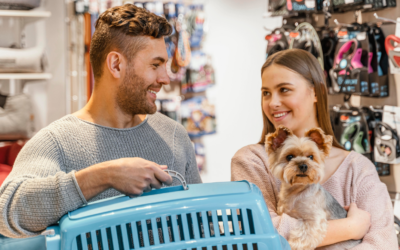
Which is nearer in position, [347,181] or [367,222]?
[367,222]

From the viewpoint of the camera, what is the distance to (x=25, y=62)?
3.57 meters

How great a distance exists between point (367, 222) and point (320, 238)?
0.18 meters

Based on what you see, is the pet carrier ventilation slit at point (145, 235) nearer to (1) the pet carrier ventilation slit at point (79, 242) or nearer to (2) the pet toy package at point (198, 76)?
(1) the pet carrier ventilation slit at point (79, 242)

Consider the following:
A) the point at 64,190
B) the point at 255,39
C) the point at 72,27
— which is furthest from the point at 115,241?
the point at 255,39

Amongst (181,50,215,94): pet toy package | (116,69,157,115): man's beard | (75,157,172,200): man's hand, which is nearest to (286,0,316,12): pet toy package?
(181,50,215,94): pet toy package

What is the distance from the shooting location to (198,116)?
417 centimetres

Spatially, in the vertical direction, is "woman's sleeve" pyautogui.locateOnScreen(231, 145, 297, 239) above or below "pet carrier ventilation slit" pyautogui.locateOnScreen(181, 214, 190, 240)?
below

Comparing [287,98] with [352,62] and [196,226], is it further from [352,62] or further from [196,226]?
[352,62]

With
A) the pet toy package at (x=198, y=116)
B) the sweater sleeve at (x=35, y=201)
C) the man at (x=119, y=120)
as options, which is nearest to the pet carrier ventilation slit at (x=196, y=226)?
the sweater sleeve at (x=35, y=201)

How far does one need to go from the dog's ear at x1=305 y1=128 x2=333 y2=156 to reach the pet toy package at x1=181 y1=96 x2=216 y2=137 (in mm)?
2966

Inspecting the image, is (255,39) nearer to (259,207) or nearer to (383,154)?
(383,154)

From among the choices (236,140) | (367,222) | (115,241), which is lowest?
(236,140)

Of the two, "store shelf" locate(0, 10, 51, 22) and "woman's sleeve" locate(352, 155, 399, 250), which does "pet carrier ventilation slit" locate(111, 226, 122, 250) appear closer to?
"woman's sleeve" locate(352, 155, 399, 250)

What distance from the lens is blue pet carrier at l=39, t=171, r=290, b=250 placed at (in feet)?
2.22
